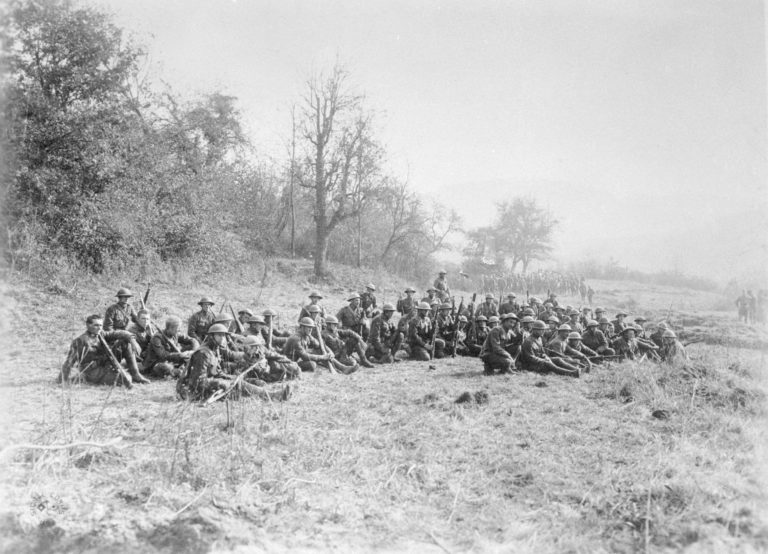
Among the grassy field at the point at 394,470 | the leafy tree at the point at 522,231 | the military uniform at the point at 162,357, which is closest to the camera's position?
the grassy field at the point at 394,470

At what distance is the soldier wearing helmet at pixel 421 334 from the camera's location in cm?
1312

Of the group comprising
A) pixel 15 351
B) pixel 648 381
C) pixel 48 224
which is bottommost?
pixel 15 351

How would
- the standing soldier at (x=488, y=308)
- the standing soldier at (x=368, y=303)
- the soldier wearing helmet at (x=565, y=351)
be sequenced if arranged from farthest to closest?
the standing soldier at (x=488, y=308)
the standing soldier at (x=368, y=303)
the soldier wearing helmet at (x=565, y=351)

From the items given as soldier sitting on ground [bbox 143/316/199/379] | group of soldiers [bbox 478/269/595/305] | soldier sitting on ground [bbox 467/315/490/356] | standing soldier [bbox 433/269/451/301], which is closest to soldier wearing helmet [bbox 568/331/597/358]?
soldier sitting on ground [bbox 467/315/490/356]

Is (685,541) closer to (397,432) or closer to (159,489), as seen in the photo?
(397,432)

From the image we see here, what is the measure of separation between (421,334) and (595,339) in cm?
428

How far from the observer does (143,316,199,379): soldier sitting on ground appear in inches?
379

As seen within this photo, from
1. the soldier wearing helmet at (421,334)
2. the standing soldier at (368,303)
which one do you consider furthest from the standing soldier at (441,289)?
the standing soldier at (368,303)

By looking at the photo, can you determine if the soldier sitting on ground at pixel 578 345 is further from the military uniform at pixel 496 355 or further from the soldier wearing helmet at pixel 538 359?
the military uniform at pixel 496 355

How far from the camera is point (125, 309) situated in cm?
1024

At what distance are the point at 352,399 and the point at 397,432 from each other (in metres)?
1.86

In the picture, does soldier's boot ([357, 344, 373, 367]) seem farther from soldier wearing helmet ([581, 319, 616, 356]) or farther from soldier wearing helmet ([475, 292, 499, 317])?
soldier wearing helmet ([581, 319, 616, 356])

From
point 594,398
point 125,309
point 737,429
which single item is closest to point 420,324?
point 594,398

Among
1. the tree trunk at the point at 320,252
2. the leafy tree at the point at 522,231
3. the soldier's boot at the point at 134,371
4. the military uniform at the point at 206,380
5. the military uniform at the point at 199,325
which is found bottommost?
the soldier's boot at the point at 134,371
